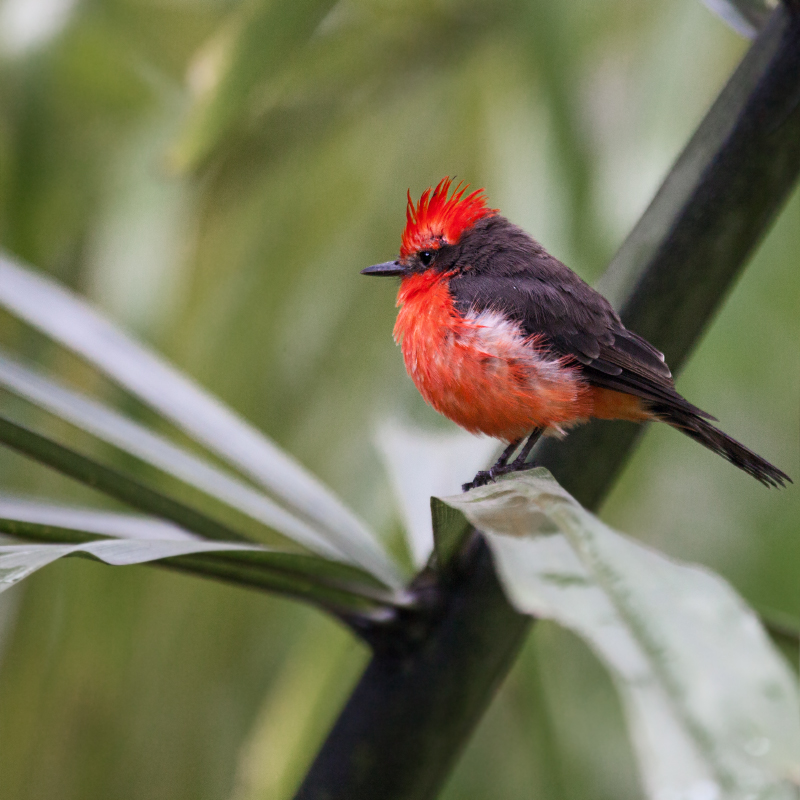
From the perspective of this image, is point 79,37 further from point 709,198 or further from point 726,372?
point 726,372

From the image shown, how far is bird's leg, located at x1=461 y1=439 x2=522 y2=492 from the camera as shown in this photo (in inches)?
51.5

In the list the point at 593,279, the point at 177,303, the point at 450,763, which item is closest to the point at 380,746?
the point at 450,763

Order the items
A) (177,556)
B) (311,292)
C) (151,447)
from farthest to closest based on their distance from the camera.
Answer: (311,292)
(151,447)
(177,556)

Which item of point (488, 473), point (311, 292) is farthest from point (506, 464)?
point (311, 292)

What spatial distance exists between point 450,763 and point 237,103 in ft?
2.65

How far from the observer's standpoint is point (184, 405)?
109 cm

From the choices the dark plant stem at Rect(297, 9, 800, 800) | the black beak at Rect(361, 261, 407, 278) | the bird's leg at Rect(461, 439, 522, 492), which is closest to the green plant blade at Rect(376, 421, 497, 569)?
the bird's leg at Rect(461, 439, 522, 492)

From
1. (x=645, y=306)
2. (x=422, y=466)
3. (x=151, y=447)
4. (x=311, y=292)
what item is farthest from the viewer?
(x=311, y=292)

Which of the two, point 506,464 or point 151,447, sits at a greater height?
point 506,464

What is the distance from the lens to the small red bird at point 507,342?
1358 mm

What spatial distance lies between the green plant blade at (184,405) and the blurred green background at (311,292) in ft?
0.87

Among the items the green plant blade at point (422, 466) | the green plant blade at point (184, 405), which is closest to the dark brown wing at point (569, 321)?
the green plant blade at point (422, 466)

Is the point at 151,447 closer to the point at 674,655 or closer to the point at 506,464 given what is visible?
the point at 506,464

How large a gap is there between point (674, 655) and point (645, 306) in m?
0.56
